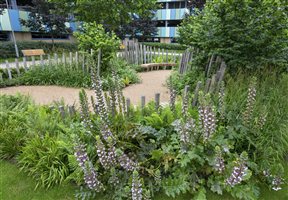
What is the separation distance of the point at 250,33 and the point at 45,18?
20392 millimetres

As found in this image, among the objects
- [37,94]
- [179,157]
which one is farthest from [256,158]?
[37,94]

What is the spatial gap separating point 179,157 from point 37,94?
623 centimetres

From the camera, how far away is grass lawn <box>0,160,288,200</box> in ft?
10.1

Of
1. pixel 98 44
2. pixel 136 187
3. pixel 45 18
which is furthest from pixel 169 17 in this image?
pixel 136 187

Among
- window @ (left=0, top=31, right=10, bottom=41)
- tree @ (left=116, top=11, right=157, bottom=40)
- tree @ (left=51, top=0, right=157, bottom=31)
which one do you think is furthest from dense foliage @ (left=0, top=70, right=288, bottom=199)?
tree @ (left=116, top=11, right=157, bottom=40)

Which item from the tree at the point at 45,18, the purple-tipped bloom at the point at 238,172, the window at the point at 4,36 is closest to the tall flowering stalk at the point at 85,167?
the purple-tipped bloom at the point at 238,172

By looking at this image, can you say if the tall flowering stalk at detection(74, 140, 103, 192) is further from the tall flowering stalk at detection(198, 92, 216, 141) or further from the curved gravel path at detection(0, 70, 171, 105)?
the curved gravel path at detection(0, 70, 171, 105)

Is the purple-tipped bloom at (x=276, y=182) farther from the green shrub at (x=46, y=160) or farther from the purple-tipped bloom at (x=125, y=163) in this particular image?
the green shrub at (x=46, y=160)

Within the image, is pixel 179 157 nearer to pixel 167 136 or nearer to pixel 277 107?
pixel 167 136

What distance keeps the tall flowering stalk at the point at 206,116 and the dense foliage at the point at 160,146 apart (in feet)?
0.04

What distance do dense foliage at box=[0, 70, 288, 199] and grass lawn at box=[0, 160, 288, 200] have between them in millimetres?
106

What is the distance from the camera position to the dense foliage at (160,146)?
2.90m

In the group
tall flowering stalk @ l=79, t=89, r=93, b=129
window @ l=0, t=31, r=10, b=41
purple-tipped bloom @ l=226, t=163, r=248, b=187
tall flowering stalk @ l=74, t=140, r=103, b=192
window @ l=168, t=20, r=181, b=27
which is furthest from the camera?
window @ l=168, t=20, r=181, b=27

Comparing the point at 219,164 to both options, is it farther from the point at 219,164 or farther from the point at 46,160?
the point at 46,160
